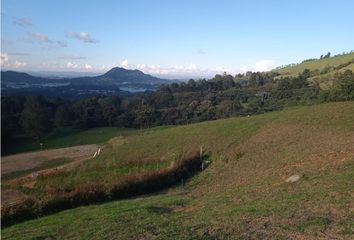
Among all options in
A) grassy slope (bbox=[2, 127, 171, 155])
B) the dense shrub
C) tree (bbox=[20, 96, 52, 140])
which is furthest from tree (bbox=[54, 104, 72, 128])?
the dense shrub

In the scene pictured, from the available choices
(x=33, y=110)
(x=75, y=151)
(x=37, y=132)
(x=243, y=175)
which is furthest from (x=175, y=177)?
(x=33, y=110)

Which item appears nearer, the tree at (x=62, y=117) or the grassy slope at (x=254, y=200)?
the grassy slope at (x=254, y=200)

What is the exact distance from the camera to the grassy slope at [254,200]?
14383 millimetres

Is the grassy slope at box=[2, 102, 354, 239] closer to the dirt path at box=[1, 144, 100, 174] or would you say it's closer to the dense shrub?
the dense shrub

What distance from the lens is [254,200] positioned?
19750 mm

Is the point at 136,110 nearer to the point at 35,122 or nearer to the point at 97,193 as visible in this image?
the point at 35,122

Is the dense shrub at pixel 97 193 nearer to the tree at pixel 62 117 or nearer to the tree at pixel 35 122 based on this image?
the tree at pixel 35 122

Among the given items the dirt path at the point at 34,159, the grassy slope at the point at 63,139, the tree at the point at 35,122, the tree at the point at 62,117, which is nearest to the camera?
the dirt path at the point at 34,159

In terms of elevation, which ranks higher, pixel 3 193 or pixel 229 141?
pixel 229 141

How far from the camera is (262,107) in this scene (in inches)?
4884

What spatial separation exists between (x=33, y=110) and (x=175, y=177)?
88338mm

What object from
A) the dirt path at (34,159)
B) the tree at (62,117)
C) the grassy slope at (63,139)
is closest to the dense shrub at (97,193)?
the dirt path at (34,159)

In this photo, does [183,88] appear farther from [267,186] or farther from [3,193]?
[267,186]

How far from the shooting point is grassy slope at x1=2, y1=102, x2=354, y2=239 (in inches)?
566
